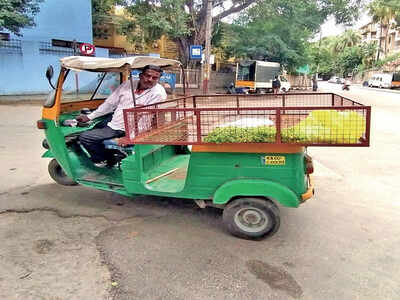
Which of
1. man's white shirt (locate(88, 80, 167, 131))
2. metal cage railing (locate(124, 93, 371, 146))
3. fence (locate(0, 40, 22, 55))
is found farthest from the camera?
fence (locate(0, 40, 22, 55))

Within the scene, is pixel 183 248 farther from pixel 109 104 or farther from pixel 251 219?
pixel 109 104

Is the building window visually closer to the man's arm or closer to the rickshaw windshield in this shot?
the rickshaw windshield

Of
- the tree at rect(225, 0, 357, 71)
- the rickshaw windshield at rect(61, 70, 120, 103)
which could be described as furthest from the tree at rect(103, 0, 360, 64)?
the rickshaw windshield at rect(61, 70, 120, 103)

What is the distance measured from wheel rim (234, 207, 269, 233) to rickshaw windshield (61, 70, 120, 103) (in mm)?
2479

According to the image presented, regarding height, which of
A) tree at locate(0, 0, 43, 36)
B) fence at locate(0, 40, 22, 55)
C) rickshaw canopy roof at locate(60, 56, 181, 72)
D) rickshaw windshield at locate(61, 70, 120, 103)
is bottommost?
rickshaw windshield at locate(61, 70, 120, 103)

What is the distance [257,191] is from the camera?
9.81 feet

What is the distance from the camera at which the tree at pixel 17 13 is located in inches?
502

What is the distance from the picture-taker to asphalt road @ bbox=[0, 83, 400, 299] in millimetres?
2445

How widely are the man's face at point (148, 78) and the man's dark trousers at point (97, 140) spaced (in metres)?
0.61

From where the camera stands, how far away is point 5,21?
13086 mm

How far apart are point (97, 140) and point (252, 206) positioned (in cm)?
187

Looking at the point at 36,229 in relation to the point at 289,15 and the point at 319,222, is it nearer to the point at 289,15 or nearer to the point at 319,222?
the point at 319,222

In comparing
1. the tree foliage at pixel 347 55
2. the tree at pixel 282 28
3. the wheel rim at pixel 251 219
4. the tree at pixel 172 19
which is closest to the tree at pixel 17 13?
the tree at pixel 172 19

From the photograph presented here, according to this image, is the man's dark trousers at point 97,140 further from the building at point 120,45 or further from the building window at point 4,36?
the building at point 120,45
